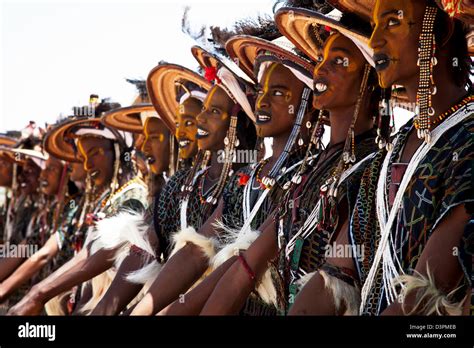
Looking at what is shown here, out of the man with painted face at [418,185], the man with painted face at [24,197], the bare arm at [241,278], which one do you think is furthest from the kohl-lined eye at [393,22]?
the man with painted face at [24,197]

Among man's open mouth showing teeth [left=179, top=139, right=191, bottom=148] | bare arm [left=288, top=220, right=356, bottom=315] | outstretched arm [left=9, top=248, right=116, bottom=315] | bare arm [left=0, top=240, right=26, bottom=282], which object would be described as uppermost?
man's open mouth showing teeth [left=179, top=139, right=191, bottom=148]

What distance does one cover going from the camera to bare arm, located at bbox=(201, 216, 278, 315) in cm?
478

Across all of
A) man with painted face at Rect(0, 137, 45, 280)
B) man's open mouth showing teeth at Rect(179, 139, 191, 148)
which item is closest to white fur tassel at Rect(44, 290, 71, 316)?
man's open mouth showing teeth at Rect(179, 139, 191, 148)

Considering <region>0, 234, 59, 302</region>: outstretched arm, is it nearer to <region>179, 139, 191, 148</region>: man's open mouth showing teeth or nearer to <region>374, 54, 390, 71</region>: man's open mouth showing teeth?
<region>179, 139, 191, 148</region>: man's open mouth showing teeth

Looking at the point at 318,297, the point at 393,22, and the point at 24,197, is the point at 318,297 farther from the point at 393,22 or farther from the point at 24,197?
the point at 24,197

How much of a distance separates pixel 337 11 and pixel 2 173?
7.92 metres

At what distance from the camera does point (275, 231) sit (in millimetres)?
4820

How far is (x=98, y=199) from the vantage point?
28.3ft

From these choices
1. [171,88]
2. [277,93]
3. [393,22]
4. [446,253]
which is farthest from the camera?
[171,88]

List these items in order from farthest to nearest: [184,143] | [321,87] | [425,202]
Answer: [184,143] → [321,87] → [425,202]

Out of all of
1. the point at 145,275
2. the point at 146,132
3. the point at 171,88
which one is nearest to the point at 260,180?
the point at 145,275

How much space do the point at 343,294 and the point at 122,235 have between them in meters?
2.85

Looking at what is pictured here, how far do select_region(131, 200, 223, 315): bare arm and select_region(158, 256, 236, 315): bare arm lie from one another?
443 millimetres
